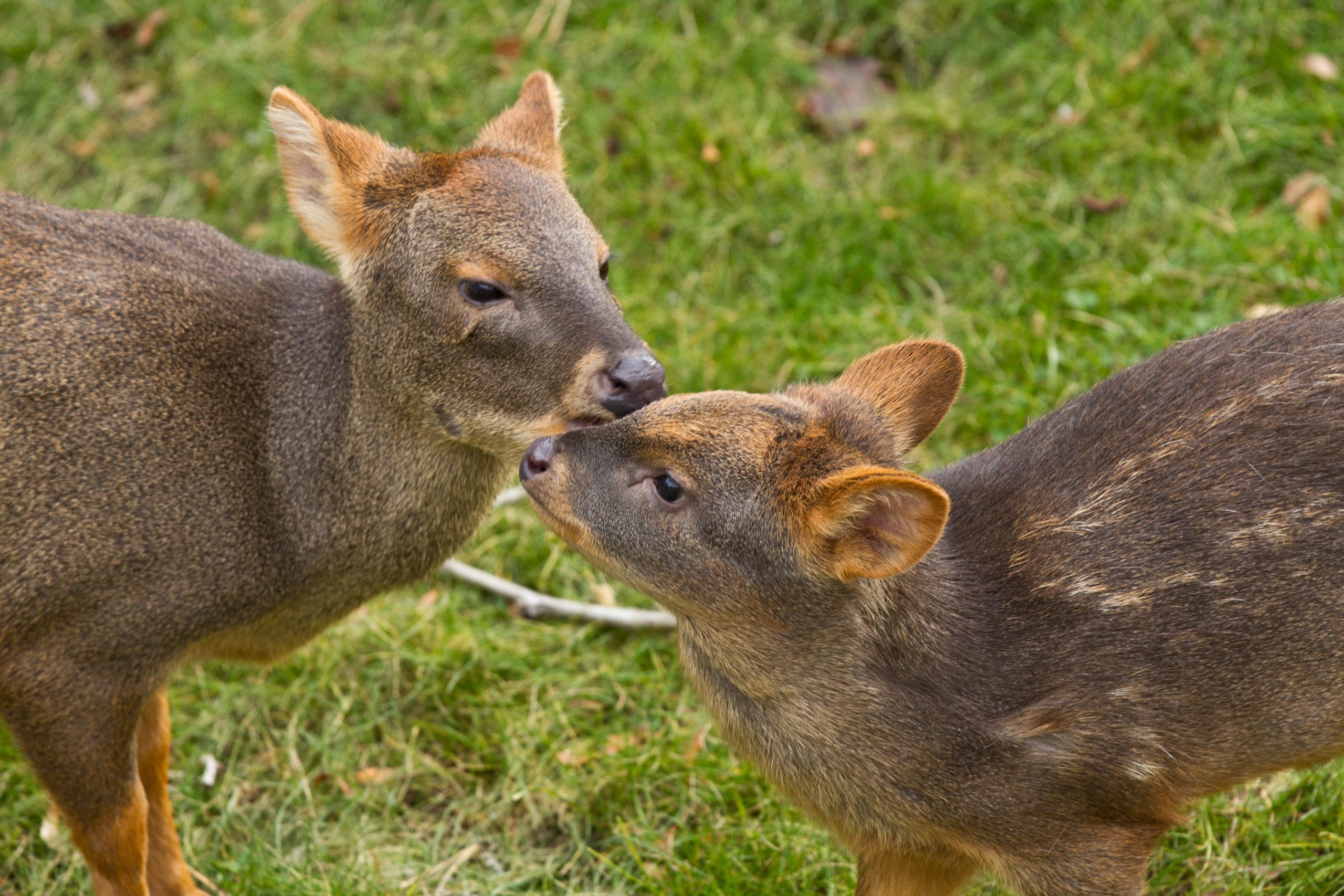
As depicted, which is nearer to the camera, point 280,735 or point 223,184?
point 280,735

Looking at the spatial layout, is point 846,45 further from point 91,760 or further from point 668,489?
point 91,760

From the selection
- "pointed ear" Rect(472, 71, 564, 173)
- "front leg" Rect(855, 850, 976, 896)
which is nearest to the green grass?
"front leg" Rect(855, 850, 976, 896)

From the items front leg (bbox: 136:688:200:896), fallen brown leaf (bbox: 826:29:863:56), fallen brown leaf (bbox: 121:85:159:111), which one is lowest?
front leg (bbox: 136:688:200:896)

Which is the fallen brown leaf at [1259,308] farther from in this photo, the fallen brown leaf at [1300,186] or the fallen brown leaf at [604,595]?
the fallen brown leaf at [604,595]

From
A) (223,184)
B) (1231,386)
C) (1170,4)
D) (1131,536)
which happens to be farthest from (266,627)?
(1170,4)

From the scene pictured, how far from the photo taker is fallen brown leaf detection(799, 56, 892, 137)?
879 cm

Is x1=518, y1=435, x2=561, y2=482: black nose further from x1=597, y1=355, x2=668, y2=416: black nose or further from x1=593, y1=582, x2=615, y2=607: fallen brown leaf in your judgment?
x1=593, y1=582, x2=615, y2=607: fallen brown leaf

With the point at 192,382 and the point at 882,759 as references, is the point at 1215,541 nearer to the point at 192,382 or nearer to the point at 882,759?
the point at 882,759

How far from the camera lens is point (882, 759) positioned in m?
4.46

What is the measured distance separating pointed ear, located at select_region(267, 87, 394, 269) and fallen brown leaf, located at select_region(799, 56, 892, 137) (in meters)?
4.01

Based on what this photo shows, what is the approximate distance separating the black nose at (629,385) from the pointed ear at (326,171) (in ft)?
3.53

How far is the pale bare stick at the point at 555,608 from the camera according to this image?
662cm

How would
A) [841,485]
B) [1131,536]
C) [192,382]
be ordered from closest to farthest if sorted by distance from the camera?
1. [841,485]
2. [1131,536]
3. [192,382]

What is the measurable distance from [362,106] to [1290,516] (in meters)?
6.45
